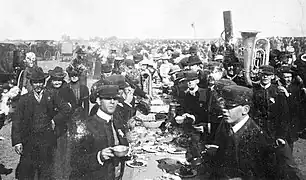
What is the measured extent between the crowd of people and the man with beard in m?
0.01

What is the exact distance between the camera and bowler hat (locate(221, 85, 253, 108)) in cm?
338

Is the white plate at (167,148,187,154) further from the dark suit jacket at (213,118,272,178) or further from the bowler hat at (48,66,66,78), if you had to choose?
the bowler hat at (48,66,66,78)

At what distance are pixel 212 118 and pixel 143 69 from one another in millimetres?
3130

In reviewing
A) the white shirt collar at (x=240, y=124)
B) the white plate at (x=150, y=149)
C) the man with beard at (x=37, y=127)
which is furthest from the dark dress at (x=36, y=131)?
the white shirt collar at (x=240, y=124)

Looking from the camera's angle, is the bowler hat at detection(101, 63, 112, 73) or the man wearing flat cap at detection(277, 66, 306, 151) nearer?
the man wearing flat cap at detection(277, 66, 306, 151)

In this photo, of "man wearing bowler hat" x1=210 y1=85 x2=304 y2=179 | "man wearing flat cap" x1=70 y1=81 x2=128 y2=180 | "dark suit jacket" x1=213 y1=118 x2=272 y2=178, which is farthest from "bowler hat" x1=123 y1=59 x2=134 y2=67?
"dark suit jacket" x1=213 y1=118 x2=272 y2=178

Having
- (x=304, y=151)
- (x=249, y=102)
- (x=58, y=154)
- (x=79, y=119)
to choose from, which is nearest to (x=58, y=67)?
(x=79, y=119)

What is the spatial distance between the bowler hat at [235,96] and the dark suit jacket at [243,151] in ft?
0.69

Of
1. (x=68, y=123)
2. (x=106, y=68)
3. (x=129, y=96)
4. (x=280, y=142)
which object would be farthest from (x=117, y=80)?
(x=280, y=142)

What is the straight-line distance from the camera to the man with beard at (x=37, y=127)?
3.68 m

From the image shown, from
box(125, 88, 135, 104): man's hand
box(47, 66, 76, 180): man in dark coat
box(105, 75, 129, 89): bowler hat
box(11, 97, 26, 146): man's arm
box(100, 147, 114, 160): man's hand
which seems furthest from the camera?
box(125, 88, 135, 104): man's hand

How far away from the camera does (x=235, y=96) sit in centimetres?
341

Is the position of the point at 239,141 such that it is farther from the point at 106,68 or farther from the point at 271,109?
the point at 106,68

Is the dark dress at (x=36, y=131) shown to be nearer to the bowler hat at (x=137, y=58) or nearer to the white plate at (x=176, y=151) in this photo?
the white plate at (x=176, y=151)
